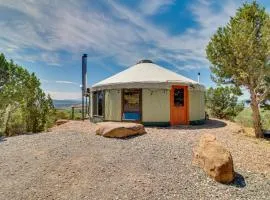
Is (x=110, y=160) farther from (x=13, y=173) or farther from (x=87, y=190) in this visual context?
(x=13, y=173)

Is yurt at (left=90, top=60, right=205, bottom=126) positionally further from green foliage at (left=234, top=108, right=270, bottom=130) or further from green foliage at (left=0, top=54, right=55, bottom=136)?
green foliage at (left=234, top=108, right=270, bottom=130)

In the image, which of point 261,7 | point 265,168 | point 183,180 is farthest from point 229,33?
point 183,180

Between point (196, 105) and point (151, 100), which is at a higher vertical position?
point (151, 100)

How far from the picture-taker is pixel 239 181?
6508 millimetres

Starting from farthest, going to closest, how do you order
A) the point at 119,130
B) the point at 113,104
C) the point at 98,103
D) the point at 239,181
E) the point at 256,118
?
the point at 98,103 < the point at 113,104 < the point at 256,118 < the point at 119,130 < the point at 239,181

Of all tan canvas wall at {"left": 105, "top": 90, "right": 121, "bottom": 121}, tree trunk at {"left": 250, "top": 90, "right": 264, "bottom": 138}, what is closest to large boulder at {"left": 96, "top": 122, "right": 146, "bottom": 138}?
tan canvas wall at {"left": 105, "top": 90, "right": 121, "bottom": 121}

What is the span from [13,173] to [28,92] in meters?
7.52

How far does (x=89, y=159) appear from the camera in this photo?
24.3 ft

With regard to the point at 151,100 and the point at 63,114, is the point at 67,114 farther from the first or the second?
the point at 151,100

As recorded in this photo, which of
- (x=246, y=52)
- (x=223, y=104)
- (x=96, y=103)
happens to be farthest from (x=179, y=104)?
(x=223, y=104)

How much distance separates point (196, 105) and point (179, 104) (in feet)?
3.82

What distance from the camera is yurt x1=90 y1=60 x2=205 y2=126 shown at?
42.1 ft

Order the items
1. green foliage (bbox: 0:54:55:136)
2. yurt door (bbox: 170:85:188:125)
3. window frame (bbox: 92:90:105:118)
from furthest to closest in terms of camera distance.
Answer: window frame (bbox: 92:90:105:118) < green foliage (bbox: 0:54:55:136) < yurt door (bbox: 170:85:188:125)

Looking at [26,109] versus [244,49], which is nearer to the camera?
[244,49]
